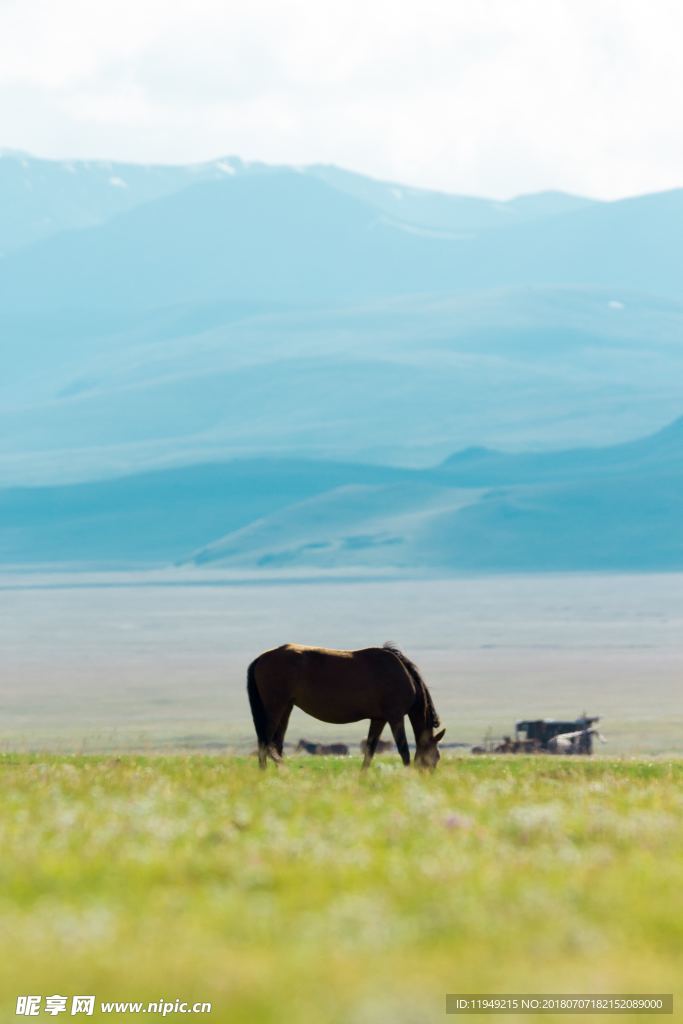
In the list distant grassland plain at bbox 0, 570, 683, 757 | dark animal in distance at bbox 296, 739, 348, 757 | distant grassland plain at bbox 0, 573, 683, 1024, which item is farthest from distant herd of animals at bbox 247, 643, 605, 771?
dark animal in distance at bbox 296, 739, 348, 757

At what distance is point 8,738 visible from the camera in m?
57.2

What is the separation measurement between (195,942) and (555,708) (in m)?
65.0

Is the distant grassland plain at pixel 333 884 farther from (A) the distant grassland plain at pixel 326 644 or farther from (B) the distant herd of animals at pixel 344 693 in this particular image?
(A) the distant grassland plain at pixel 326 644

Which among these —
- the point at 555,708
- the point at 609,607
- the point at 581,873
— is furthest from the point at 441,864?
the point at 609,607

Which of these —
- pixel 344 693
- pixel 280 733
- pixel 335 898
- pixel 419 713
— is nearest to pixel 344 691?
pixel 344 693

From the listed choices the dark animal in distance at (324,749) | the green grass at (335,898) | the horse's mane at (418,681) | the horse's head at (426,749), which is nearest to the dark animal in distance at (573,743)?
the dark animal in distance at (324,749)

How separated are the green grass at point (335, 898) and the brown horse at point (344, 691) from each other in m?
5.20

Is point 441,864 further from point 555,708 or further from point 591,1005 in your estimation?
point 555,708

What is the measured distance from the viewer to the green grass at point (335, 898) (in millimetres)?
8359

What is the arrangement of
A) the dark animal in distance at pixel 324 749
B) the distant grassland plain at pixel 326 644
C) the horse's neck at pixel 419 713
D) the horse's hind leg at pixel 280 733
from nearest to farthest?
the horse's neck at pixel 419 713 < the horse's hind leg at pixel 280 733 < the dark animal in distance at pixel 324 749 < the distant grassland plain at pixel 326 644

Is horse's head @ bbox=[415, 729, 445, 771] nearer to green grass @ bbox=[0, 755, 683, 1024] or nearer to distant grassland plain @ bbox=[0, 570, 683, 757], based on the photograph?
green grass @ bbox=[0, 755, 683, 1024]

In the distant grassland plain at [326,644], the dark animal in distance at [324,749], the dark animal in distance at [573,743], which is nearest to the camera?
the dark animal in distance at [324,749]

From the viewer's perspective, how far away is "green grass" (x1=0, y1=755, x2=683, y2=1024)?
329 inches

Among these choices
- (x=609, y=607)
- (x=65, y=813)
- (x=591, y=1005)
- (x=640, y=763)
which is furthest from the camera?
(x=609, y=607)
